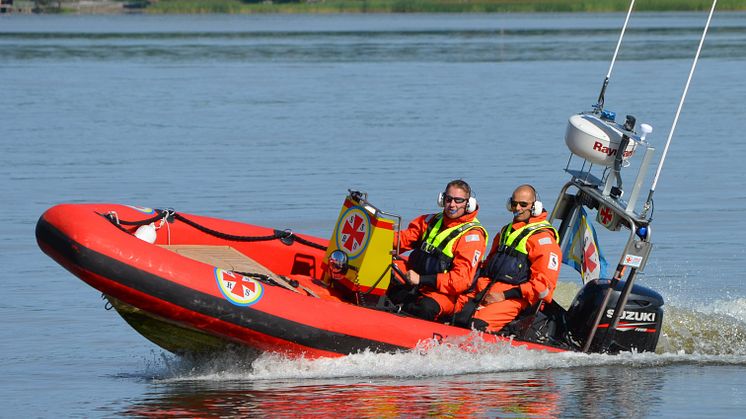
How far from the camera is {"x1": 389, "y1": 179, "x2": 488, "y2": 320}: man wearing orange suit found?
8398 mm

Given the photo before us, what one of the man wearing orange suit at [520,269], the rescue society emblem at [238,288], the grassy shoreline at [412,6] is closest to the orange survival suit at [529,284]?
the man wearing orange suit at [520,269]

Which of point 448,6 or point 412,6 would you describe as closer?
point 412,6

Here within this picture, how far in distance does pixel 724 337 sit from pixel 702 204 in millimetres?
5160

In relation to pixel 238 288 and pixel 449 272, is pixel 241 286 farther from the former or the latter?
pixel 449 272

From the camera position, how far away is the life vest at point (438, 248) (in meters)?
8.48

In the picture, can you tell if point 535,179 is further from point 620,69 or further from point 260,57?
point 260,57

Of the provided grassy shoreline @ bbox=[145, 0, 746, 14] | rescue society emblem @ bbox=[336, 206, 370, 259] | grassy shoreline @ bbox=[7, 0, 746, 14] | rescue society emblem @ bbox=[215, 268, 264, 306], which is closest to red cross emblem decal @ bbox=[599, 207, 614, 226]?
rescue society emblem @ bbox=[336, 206, 370, 259]

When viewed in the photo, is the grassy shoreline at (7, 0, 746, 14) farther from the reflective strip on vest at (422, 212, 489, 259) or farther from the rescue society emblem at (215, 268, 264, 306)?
the rescue society emblem at (215, 268, 264, 306)

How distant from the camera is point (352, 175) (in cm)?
1664

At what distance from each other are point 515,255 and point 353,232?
1000mm

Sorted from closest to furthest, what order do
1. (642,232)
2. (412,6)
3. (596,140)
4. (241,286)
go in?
(241,286)
(642,232)
(596,140)
(412,6)

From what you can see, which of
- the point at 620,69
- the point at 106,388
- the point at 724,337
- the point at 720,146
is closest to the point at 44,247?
the point at 106,388

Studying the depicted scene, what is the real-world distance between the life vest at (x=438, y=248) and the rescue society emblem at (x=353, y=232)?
13.4 inches

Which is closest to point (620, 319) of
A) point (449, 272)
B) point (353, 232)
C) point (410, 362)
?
point (449, 272)
